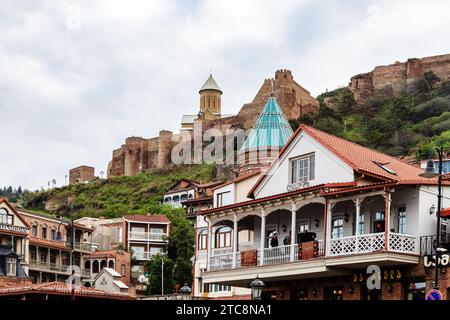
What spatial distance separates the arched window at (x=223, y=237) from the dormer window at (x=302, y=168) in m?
14.2

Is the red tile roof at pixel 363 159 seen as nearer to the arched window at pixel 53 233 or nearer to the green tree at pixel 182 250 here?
the green tree at pixel 182 250

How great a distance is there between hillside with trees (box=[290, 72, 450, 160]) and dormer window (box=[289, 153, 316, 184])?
6335 cm

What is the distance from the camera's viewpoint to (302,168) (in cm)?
4200

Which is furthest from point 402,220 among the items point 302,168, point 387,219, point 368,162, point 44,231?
point 44,231

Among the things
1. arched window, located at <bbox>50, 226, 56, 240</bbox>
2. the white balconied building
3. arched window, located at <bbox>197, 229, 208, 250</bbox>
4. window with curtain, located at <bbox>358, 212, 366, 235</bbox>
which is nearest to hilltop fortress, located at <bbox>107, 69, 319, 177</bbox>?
arched window, located at <bbox>50, 226, 56, 240</bbox>

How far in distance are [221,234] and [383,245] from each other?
23.1 metres

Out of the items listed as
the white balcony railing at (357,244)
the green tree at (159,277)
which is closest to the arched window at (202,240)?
the green tree at (159,277)

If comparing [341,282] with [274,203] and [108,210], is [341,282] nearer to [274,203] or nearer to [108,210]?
[274,203]

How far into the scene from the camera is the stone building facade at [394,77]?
15550 cm

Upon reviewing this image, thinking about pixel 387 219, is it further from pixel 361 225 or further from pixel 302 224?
pixel 302 224

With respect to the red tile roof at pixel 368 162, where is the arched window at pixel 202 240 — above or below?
below

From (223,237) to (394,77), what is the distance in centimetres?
10807

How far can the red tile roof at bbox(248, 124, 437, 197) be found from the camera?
37.5 meters
